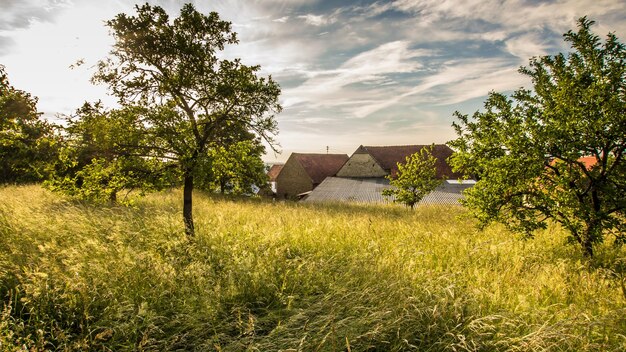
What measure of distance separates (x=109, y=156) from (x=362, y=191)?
27.1 meters

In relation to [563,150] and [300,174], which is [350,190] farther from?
[563,150]

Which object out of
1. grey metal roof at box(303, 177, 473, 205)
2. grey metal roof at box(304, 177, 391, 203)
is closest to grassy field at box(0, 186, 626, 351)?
grey metal roof at box(303, 177, 473, 205)

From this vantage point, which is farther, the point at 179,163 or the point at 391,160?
the point at 391,160

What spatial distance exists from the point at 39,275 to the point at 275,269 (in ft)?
9.51

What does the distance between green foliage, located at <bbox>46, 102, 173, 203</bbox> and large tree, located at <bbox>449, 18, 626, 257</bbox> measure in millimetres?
6778

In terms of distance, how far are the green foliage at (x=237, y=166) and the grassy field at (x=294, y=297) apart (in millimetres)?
1650

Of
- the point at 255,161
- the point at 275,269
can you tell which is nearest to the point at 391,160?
the point at 255,161

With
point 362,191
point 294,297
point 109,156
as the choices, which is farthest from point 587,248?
point 362,191

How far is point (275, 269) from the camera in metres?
4.21

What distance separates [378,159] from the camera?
36.3 metres

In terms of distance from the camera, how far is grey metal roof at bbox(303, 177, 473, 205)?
27.4 m

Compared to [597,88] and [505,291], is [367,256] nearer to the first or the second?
[505,291]

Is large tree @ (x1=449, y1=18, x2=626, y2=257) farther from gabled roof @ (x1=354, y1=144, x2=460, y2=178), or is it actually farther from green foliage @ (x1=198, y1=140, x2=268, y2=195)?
gabled roof @ (x1=354, y1=144, x2=460, y2=178)

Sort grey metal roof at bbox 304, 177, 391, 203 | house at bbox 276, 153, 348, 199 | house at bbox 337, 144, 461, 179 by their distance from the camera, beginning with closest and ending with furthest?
grey metal roof at bbox 304, 177, 391, 203
house at bbox 337, 144, 461, 179
house at bbox 276, 153, 348, 199
